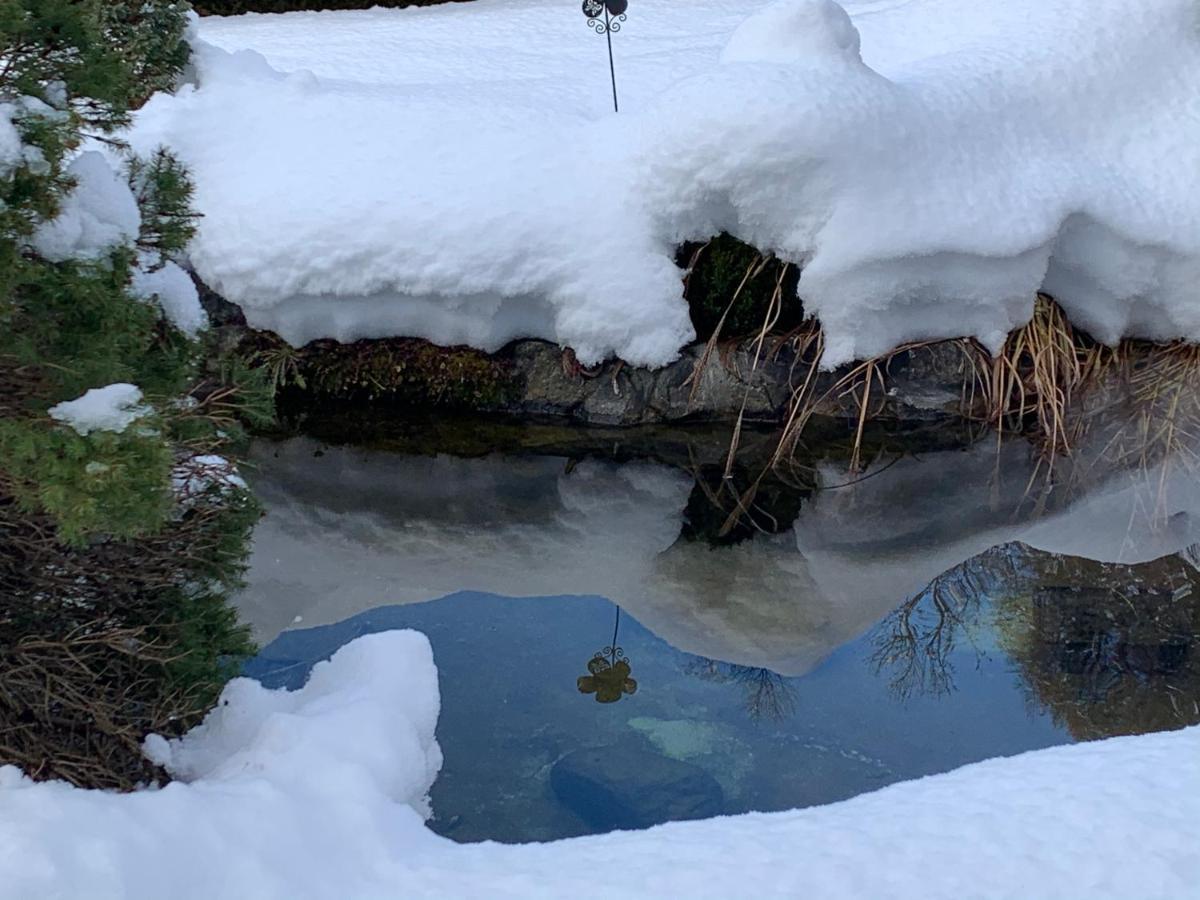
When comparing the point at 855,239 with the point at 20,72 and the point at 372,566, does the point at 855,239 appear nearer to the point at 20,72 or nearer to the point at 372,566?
the point at 372,566

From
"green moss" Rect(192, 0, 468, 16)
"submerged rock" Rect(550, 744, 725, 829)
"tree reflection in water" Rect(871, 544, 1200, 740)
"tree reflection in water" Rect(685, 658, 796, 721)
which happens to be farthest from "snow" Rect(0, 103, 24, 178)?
"green moss" Rect(192, 0, 468, 16)

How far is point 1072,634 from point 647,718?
4.22 ft

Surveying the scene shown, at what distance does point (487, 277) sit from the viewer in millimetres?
4895

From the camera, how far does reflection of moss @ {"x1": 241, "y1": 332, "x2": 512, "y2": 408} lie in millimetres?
5070

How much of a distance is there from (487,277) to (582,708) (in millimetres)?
2064

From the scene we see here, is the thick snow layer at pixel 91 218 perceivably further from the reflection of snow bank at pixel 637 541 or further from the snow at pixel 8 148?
the reflection of snow bank at pixel 637 541

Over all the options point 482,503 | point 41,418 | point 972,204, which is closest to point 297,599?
point 482,503

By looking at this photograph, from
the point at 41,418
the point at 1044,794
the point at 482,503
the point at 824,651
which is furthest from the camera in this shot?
the point at 482,503

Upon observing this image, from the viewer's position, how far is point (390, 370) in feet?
16.7

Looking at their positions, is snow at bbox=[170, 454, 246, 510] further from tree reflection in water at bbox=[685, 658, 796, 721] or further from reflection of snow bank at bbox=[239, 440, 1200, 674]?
tree reflection in water at bbox=[685, 658, 796, 721]

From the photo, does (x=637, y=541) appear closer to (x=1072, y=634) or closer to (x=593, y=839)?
(x=1072, y=634)

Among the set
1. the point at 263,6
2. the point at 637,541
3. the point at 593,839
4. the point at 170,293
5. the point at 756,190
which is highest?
the point at 170,293

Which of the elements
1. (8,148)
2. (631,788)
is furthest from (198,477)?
(631,788)

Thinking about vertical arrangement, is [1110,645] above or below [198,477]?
below
